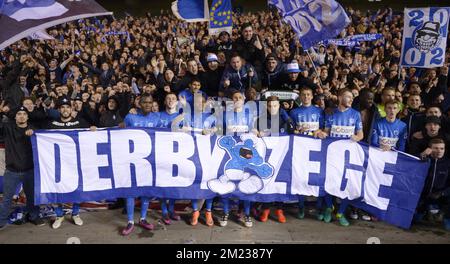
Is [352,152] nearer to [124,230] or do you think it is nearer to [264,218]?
[264,218]

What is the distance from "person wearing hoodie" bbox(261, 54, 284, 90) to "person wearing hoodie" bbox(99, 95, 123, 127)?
104 inches

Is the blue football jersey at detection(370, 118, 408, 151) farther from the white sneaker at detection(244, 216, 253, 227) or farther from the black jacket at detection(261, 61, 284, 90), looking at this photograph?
the white sneaker at detection(244, 216, 253, 227)

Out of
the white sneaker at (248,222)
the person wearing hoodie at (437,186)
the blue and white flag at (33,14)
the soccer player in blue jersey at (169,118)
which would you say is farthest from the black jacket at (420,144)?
the blue and white flag at (33,14)

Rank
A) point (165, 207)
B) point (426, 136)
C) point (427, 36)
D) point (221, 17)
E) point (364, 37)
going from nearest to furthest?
1. point (426, 136)
2. point (165, 207)
3. point (427, 36)
4. point (221, 17)
5. point (364, 37)

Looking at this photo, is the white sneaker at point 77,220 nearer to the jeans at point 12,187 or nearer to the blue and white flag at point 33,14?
the jeans at point 12,187

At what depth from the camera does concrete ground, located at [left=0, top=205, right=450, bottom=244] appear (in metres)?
4.55

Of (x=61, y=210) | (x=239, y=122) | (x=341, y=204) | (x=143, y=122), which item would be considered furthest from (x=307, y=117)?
(x=61, y=210)

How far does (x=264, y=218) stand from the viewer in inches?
200

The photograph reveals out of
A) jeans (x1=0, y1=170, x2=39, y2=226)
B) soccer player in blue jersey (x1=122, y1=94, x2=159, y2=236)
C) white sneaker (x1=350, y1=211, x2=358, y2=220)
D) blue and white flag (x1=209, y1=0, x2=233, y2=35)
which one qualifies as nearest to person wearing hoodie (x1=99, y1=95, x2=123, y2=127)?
soccer player in blue jersey (x1=122, y1=94, x2=159, y2=236)

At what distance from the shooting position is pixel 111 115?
19.8 ft

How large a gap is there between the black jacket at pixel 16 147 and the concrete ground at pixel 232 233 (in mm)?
924

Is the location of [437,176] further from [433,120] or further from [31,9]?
[31,9]

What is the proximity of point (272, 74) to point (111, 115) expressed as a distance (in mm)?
2900

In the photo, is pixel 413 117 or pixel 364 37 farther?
pixel 364 37
